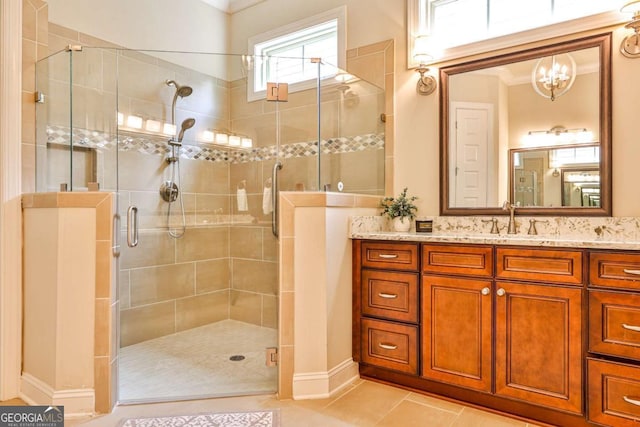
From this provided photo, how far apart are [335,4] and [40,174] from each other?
2.47m

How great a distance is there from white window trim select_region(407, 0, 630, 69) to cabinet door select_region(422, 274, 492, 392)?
1.51 meters

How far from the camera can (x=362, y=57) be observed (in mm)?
3002

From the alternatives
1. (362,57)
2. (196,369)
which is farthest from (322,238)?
(362,57)

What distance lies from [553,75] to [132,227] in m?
2.74

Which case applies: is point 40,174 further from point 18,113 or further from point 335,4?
point 335,4

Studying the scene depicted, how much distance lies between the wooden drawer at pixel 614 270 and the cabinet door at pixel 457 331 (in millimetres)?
457

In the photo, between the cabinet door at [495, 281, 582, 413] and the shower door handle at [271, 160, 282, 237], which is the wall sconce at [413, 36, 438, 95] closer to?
the shower door handle at [271, 160, 282, 237]

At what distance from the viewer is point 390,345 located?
90.0 inches

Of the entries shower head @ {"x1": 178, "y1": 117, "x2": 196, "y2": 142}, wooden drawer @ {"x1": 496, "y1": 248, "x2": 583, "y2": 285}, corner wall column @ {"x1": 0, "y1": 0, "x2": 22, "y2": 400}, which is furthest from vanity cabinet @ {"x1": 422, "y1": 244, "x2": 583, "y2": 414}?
corner wall column @ {"x1": 0, "y1": 0, "x2": 22, "y2": 400}

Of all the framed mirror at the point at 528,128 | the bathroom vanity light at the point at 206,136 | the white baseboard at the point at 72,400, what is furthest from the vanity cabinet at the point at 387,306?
the white baseboard at the point at 72,400

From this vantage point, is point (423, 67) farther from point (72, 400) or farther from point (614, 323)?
point (72, 400)

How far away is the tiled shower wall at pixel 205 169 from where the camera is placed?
8.05 ft

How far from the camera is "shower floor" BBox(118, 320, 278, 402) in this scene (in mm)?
2207

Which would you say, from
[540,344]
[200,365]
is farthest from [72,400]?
[540,344]
